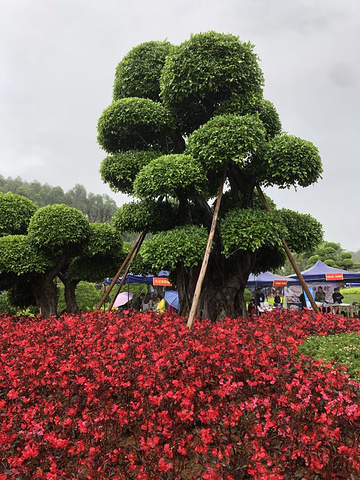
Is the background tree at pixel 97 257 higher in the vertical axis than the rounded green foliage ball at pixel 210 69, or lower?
lower

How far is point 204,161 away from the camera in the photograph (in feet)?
25.2

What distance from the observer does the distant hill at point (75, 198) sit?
75.6 meters

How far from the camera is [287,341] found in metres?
5.10

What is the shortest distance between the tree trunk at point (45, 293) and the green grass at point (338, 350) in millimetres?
8400

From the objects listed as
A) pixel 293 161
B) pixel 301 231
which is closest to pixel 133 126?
pixel 293 161

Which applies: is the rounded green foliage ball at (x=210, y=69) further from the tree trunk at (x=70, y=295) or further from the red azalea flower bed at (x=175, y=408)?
the tree trunk at (x=70, y=295)

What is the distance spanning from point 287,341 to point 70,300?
9338 mm

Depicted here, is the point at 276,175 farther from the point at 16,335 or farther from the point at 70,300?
the point at 70,300

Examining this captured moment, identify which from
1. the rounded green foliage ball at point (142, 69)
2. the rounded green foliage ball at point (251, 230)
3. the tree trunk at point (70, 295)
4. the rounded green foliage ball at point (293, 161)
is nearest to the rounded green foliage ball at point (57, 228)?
the tree trunk at point (70, 295)

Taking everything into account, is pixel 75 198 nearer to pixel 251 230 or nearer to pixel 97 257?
pixel 97 257

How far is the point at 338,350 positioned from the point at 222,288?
401cm

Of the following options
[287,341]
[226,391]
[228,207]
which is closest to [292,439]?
[226,391]

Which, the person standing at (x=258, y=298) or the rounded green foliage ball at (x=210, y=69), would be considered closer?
the rounded green foliage ball at (x=210, y=69)

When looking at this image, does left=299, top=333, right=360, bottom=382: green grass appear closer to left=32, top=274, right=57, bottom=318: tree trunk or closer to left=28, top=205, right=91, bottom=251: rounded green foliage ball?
left=28, top=205, right=91, bottom=251: rounded green foliage ball
